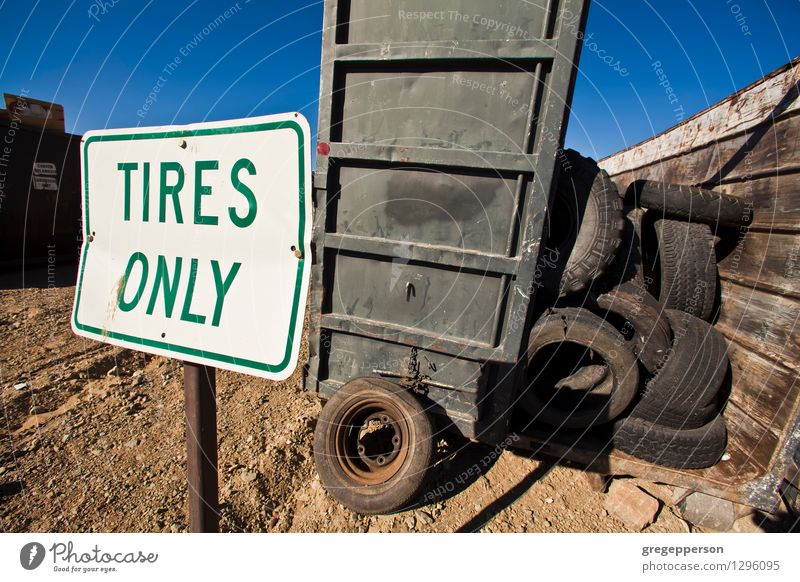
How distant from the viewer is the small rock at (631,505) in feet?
7.95

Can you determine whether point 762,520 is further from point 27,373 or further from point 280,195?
point 27,373

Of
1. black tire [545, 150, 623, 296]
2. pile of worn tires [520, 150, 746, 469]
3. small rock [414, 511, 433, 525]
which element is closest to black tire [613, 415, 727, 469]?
pile of worn tires [520, 150, 746, 469]

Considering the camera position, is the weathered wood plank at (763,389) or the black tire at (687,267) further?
the black tire at (687,267)

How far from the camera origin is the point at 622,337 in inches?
101

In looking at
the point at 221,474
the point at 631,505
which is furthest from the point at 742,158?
the point at 221,474

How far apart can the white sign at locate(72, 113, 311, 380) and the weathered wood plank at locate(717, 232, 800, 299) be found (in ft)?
10.2

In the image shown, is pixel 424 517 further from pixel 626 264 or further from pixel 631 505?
pixel 626 264

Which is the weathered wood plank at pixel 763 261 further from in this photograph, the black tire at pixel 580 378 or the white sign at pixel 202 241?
the white sign at pixel 202 241

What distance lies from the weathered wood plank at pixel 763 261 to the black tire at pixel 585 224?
3.31 feet

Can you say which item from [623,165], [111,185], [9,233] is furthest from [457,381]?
[9,233]

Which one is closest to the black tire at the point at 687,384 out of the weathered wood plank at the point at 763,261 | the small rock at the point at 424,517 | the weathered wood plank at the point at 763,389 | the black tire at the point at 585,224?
the weathered wood plank at the point at 763,389

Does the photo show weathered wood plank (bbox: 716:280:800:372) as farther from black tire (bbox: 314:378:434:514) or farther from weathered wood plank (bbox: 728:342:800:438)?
black tire (bbox: 314:378:434:514)

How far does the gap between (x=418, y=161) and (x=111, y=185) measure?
1562mm
